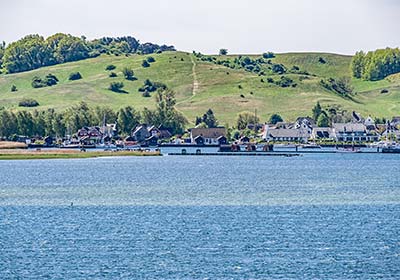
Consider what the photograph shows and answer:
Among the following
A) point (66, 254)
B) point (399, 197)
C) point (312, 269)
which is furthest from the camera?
point (399, 197)

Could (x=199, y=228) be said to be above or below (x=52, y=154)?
below

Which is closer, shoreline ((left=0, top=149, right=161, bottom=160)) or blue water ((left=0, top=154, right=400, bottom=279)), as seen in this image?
blue water ((left=0, top=154, right=400, bottom=279))

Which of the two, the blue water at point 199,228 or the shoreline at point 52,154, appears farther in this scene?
the shoreline at point 52,154

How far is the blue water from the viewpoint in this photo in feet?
173

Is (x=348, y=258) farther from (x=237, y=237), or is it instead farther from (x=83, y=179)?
(x=83, y=179)

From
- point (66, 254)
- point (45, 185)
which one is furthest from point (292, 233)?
point (45, 185)

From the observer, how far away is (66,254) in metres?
56.7

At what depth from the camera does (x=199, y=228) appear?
2660 inches

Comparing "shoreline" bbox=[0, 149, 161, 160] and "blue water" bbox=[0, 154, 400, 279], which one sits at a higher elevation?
"shoreline" bbox=[0, 149, 161, 160]

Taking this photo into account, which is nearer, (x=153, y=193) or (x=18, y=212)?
(x=18, y=212)

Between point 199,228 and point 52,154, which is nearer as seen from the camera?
point 199,228

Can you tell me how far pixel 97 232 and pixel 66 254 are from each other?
30.7 ft

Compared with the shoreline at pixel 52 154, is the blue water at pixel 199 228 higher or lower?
lower

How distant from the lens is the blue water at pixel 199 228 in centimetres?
5259
